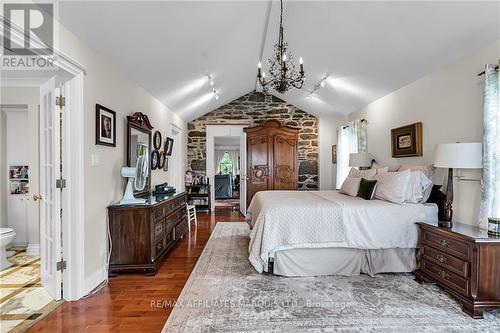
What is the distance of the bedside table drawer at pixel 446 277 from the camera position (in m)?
2.19

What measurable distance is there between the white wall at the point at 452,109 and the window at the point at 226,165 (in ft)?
14.8

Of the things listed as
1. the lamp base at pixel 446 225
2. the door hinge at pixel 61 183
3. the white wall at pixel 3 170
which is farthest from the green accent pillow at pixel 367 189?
the white wall at pixel 3 170

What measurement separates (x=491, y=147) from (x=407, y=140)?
1.42 meters

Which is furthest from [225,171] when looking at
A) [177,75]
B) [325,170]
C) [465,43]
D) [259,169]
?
[465,43]

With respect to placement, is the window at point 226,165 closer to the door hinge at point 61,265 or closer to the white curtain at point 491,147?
the door hinge at point 61,265

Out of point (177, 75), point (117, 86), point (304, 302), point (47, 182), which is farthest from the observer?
point (177, 75)

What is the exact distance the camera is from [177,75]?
4023mm

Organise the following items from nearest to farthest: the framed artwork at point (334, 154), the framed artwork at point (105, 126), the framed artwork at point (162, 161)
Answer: the framed artwork at point (105, 126) → the framed artwork at point (162, 161) → the framed artwork at point (334, 154)

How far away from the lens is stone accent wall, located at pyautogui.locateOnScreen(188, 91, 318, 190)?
6957 millimetres

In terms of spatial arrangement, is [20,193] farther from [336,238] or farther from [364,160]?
[364,160]

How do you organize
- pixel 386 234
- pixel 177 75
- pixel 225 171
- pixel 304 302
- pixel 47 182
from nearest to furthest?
pixel 304 302 → pixel 47 182 → pixel 386 234 → pixel 177 75 → pixel 225 171

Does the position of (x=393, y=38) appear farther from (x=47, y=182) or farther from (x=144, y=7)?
(x=47, y=182)

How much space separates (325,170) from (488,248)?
483 centimetres

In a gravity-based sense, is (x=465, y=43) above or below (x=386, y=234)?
above
